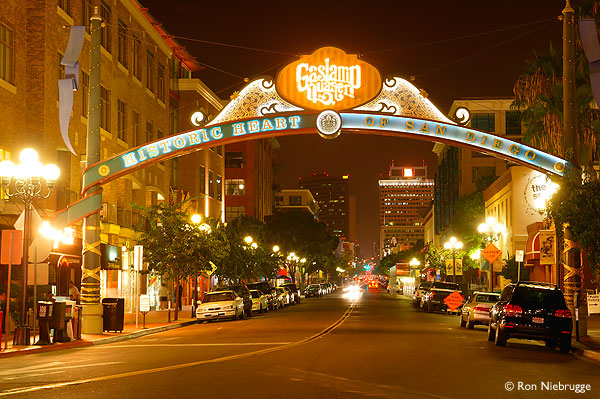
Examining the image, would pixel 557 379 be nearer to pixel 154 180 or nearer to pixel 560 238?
pixel 560 238

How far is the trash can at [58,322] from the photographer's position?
2434cm

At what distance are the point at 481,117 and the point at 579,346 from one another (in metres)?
82.5

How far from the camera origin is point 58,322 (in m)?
24.5

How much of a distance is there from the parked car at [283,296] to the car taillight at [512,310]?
3581 cm

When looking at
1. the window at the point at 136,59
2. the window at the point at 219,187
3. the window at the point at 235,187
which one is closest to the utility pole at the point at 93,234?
the window at the point at 136,59

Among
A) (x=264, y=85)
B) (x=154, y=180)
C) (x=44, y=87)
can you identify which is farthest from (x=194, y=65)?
(x=264, y=85)

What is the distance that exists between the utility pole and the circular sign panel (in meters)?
7.49

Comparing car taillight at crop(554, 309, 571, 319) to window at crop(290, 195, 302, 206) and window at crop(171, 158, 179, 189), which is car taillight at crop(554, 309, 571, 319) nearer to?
window at crop(171, 158, 179, 189)

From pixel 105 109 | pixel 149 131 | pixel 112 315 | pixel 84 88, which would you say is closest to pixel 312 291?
pixel 149 131

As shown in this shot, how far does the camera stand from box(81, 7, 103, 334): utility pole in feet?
90.8

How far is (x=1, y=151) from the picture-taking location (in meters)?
31.0

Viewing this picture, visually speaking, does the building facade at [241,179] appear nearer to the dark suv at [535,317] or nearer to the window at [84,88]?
the window at [84,88]

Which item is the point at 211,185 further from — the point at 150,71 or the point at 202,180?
the point at 150,71

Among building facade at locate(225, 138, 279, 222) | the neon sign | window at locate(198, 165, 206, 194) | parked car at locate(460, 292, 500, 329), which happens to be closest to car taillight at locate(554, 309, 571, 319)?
parked car at locate(460, 292, 500, 329)
